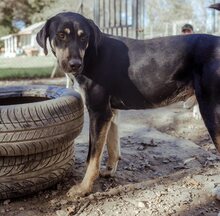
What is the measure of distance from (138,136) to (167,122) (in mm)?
1116

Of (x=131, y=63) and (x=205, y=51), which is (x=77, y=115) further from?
(x=205, y=51)

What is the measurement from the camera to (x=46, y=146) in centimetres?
284

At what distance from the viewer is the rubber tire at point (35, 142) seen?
8.94ft

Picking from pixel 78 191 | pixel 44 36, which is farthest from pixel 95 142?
pixel 44 36

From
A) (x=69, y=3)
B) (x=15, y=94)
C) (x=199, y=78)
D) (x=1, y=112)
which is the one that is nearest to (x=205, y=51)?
(x=199, y=78)

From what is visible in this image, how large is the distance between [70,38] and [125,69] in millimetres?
529

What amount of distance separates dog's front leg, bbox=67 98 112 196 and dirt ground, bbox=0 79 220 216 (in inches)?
4.0

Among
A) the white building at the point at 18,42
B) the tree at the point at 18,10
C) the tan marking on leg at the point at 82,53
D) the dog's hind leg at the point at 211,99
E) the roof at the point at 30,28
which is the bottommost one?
the white building at the point at 18,42

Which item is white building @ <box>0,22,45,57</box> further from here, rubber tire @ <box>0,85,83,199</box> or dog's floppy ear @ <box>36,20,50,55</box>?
rubber tire @ <box>0,85,83,199</box>

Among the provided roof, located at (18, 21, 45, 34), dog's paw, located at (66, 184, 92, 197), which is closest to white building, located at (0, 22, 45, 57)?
roof, located at (18, 21, 45, 34)

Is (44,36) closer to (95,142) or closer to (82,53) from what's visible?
(82,53)

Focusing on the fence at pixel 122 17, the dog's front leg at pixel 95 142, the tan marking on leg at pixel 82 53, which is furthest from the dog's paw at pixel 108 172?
the fence at pixel 122 17

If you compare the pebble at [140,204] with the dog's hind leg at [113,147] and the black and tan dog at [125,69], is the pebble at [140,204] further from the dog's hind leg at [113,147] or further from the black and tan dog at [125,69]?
the dog's hind leg at [113,147]

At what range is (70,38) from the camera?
9.47ft
